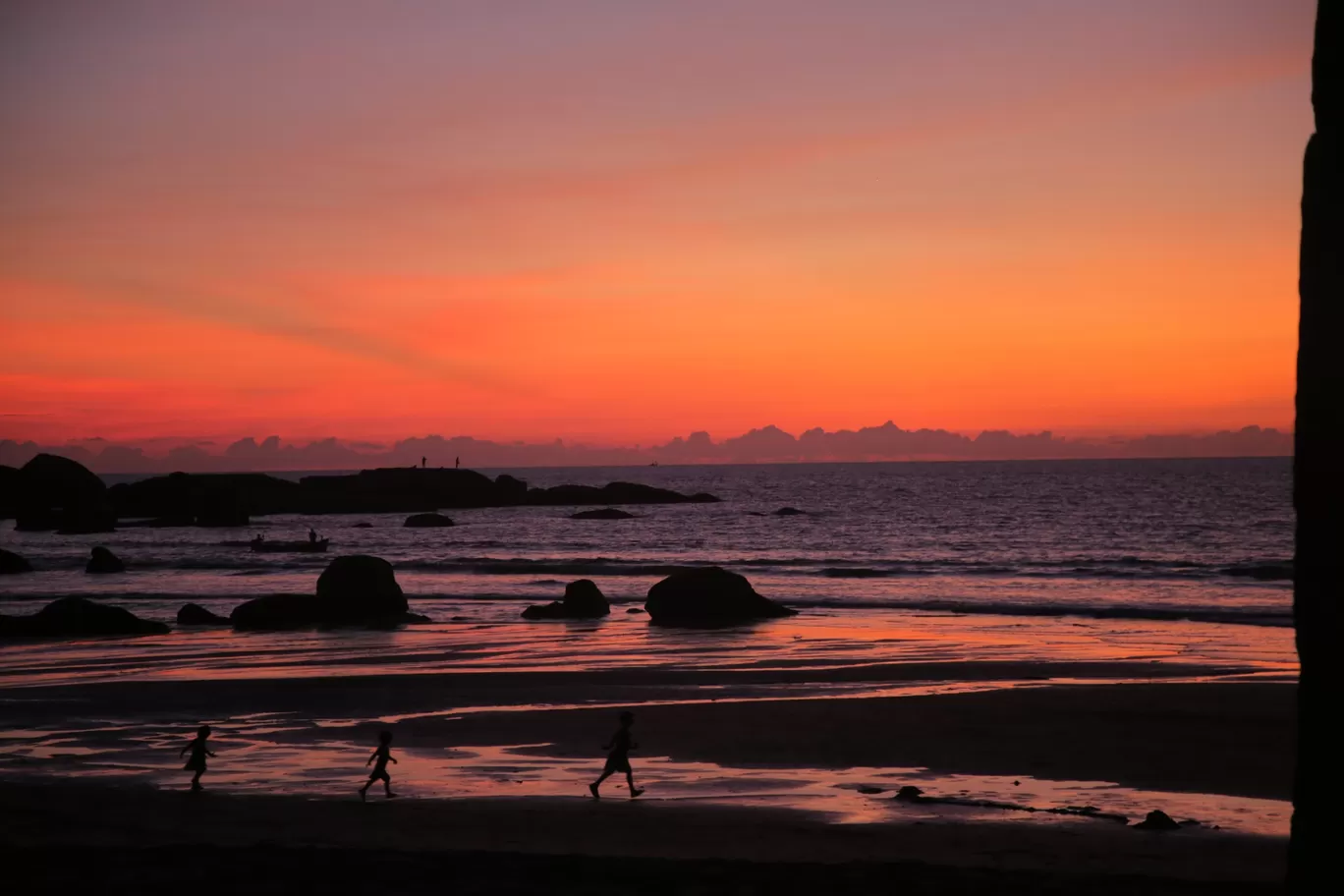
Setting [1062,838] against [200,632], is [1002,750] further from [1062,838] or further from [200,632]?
[200,632]

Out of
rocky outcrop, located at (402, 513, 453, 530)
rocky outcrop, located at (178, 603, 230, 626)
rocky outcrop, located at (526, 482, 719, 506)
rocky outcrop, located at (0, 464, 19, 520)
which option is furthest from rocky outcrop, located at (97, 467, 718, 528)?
rocky outcrop, located at (178, 603, 230, 626)

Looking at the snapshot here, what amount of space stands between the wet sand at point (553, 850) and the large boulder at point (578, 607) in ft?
77.2

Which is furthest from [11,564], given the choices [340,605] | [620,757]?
[620,757]

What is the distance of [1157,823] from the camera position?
44.4 ft

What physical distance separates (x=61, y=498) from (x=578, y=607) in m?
87.5

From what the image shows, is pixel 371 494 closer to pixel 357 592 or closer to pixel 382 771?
pixel 357 592

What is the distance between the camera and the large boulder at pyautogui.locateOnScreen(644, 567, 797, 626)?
36.3 meters

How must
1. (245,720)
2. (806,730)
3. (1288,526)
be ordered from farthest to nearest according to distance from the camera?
1. (1288,526)
2. (245,720)
3. (806,730)

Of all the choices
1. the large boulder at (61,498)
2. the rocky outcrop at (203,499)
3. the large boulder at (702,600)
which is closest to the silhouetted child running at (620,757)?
the large boulder at (702,600)

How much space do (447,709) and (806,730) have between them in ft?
24.2

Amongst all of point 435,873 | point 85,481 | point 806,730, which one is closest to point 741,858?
point 435,873

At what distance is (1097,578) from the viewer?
51438 mm

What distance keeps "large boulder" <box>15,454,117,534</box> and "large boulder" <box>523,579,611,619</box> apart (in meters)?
74.8

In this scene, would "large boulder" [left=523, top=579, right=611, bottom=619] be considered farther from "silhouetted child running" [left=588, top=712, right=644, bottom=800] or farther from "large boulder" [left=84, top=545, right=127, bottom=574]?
"large boulder" [left=84, top=545, right=127, bottom=574]
